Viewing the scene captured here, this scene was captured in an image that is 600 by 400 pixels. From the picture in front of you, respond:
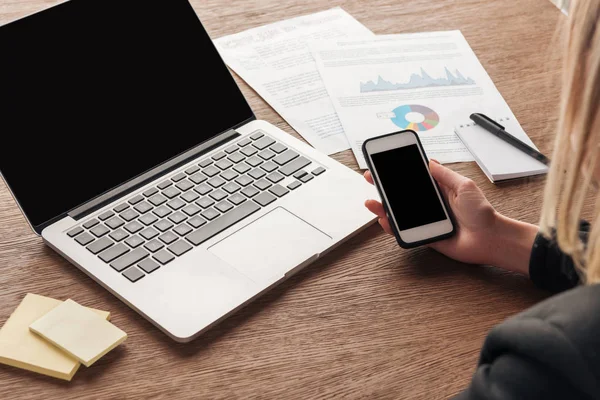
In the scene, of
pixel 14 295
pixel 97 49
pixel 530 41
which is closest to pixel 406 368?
pixel 14 295

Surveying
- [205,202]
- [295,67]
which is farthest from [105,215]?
[295,67]

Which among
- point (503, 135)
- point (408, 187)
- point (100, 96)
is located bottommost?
point (503, 135)

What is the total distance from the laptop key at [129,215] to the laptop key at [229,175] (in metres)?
0.13

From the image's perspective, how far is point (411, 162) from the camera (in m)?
0.88

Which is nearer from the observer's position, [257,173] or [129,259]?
[129,259]

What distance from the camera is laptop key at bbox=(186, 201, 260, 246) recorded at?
0.85 meters

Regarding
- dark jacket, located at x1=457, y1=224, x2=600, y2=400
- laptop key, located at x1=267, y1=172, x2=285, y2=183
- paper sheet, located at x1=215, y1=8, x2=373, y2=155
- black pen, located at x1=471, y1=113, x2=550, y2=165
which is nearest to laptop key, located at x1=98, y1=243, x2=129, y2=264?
laptop key, located at x1=267, y1=172, x2=285, y2=183

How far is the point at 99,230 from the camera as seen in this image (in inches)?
33.6

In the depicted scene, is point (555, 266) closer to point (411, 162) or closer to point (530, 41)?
point (411, 162)

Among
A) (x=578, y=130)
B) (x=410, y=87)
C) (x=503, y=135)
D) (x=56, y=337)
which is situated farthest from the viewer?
(x=410, y=87)

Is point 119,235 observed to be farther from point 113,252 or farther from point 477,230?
point 477,230

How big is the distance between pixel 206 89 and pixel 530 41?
0.63 meters

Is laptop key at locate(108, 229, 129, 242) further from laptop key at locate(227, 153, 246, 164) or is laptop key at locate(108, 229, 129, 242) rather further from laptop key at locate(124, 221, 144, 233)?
laptop key at locate(227, 153, 246, 164)

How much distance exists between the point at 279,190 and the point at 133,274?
219 millimetres
